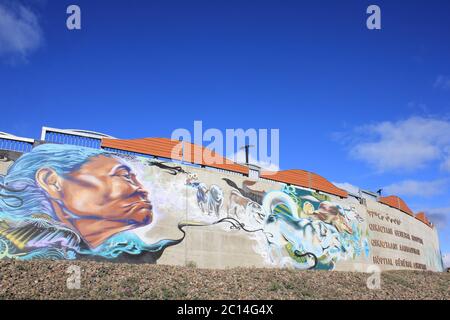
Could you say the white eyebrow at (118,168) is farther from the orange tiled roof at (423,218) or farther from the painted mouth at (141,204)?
the orange tiled roof at (423,218)

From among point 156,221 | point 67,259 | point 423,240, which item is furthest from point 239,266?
point 423,240

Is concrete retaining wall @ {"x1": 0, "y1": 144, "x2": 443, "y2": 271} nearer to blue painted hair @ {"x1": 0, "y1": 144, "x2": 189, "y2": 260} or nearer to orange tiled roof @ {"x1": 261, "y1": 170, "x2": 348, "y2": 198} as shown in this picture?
blue painted hair @ {"x1": 0, "y1": 144, "x2": 189, "y2": 260}

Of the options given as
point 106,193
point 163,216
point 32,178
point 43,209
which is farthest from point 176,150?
point 43,209

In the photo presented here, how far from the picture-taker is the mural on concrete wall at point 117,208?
58.7 ft

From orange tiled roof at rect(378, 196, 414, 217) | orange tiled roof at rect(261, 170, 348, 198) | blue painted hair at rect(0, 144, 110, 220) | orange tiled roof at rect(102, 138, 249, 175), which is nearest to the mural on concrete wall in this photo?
blue painted hair at rect(0, 144, 110, 220)

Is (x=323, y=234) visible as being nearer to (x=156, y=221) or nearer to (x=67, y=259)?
(x=156, y=221)

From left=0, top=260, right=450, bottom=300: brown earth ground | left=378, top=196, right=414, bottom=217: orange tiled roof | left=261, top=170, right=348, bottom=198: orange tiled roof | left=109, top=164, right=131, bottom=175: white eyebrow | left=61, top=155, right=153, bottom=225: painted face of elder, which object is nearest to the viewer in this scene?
left=0, top=260, right=450, bottom=300: brown earth ground

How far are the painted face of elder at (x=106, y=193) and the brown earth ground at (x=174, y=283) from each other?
7.73ft

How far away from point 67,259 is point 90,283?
8.42ft

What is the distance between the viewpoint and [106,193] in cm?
1980

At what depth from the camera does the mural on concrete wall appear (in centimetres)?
1791

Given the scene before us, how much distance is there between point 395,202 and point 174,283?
27134 millimetres

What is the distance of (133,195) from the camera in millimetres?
20625

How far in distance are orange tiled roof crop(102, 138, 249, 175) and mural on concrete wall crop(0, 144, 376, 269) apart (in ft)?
2.59
